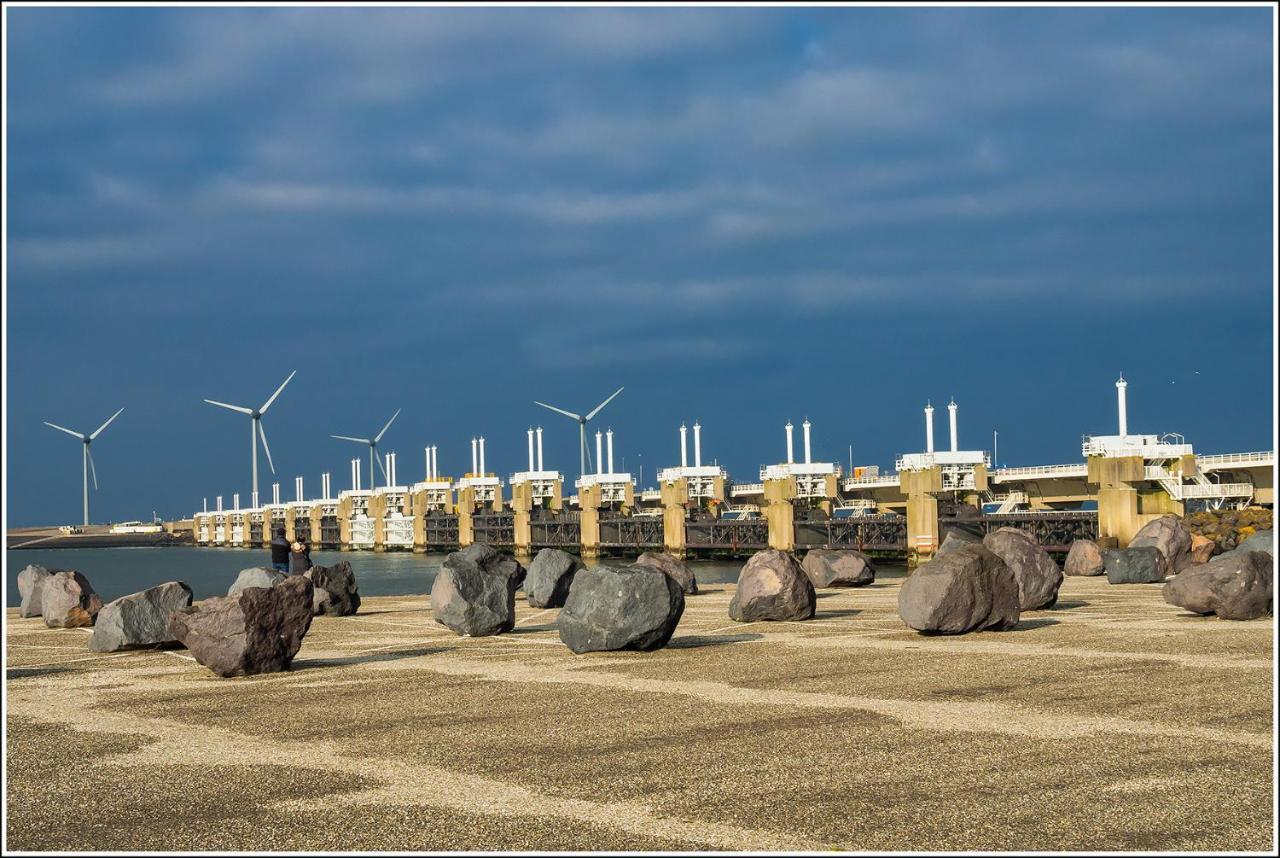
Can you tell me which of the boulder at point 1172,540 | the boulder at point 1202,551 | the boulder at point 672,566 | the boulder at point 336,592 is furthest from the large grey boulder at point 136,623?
the boulder at point 1202,551

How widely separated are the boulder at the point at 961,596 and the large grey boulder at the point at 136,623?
14689 mm

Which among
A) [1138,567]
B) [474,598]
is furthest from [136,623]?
[1138,567]

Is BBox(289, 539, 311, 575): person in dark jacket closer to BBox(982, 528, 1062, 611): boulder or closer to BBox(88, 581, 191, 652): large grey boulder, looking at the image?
BBox(88, 581, 191, 652): large grey boulder

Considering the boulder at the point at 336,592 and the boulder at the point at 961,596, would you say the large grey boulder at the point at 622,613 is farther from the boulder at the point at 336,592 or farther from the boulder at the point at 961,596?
the boulder at the point at 336,592

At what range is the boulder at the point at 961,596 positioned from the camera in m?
24.9

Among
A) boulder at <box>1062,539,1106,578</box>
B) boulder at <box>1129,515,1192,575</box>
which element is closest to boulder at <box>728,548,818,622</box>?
boulder at <box>1129,515,1192,575</box>

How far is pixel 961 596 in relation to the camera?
2495cm

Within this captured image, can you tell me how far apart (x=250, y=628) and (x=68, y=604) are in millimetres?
15730

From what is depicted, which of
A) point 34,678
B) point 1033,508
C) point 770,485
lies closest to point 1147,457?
point 1033,508

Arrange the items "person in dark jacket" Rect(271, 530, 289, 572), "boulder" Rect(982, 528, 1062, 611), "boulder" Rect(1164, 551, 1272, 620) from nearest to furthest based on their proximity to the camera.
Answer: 1. "boulder" Rect(1164, 551, 1272, 620)
2. "boulder" Rect(982, 528, 1062, 611)
3. "person in dark jacket" Rect(271, 530, 289, 572)

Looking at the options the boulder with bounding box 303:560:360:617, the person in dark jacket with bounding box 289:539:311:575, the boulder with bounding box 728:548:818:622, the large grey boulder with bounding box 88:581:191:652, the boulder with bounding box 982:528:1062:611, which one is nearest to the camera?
the large grey boulder with bounding box 88:581:191:652

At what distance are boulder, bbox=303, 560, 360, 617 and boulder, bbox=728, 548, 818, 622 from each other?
12.2 m

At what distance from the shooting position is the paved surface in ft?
34.3

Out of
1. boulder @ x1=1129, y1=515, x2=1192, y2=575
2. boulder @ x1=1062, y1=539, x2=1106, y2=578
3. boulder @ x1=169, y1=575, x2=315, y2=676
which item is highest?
boulder @ x1=169, y1=575, x2=315, y2=676
